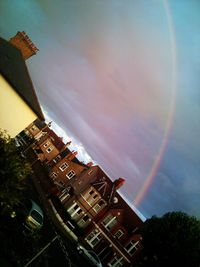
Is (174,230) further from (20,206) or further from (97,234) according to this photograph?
(20,206)

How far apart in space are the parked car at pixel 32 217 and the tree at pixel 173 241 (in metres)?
39.4

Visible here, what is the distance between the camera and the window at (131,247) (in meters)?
62.3

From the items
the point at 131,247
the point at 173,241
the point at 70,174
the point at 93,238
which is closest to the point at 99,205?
the point at 93,238

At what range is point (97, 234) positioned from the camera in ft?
203

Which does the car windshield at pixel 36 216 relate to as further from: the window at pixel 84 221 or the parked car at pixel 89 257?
the window at pixel 84 221

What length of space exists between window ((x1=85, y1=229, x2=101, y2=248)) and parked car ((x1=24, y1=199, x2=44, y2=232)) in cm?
3119

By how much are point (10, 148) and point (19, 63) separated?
31.2 metres

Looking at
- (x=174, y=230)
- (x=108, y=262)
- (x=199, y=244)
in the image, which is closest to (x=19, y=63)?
(x=108, y=262)

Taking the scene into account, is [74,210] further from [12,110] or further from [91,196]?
[12,110]

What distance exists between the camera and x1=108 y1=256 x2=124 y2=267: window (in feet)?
197

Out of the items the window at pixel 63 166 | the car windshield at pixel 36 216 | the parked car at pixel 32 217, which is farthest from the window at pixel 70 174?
the car windshield at pixel 36 216

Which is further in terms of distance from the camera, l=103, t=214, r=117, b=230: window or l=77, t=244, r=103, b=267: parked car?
l=103, t=214, r=117, b=230: window

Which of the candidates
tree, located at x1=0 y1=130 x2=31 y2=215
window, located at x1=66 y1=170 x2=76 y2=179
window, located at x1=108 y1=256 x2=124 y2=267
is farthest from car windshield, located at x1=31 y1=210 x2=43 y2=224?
window, located at x1=66 y1=170 x2=76 y2=179

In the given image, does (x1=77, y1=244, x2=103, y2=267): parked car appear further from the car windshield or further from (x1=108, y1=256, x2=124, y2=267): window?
(x1=108, y1=256, x2=124, y2=267): window
